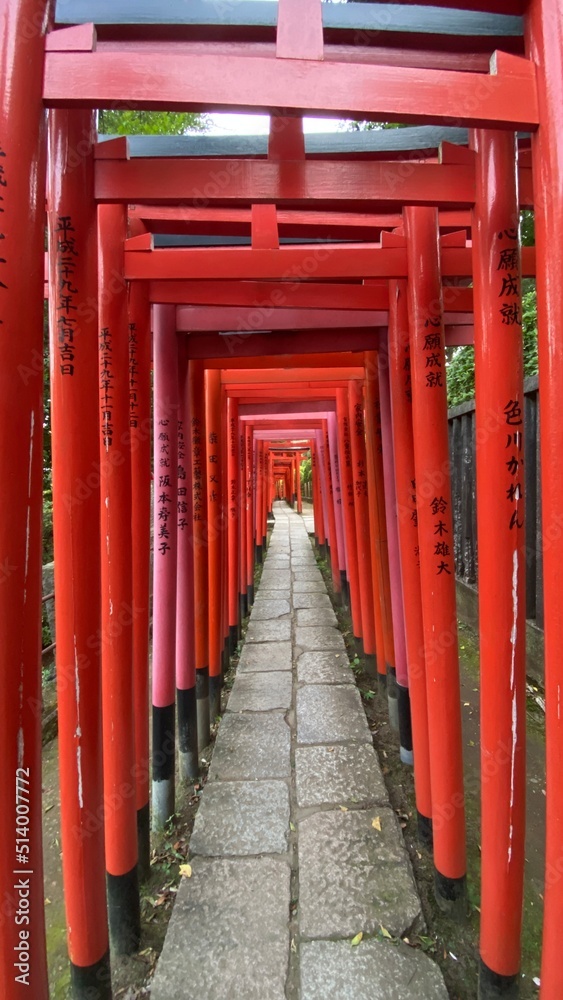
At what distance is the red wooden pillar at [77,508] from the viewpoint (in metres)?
1.61

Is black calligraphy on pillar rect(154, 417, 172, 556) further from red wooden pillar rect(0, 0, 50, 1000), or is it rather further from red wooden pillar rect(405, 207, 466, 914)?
red wooden pillar rect(0, 0, 50, 1000)

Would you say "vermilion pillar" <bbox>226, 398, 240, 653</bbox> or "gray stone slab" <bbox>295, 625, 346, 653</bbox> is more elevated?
"vermilion pillar" <bbox>226, 398, 240, 653</bbox>

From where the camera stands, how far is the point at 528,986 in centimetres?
200

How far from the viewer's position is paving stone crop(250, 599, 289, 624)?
23.6 ft

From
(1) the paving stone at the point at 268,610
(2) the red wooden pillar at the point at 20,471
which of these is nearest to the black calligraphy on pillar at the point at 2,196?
(2) the red wooden pillar at the point at 20,471

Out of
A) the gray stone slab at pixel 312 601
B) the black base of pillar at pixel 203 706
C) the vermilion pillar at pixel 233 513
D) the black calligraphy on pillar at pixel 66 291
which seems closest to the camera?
the black calligraphy on pillar at pixel 66 291

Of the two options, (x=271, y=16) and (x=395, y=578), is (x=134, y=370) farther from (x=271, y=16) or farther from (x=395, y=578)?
(x=395, y=578)

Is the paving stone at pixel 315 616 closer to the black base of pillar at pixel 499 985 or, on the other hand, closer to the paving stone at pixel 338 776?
the paving stone at pixel 338 776

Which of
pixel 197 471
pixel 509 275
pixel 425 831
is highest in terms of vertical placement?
pixel 509 275

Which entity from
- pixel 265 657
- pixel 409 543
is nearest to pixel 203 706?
pixel 265 657

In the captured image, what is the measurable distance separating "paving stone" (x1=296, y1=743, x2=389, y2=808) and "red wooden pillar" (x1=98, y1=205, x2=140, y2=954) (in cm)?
128

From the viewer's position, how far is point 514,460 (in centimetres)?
165

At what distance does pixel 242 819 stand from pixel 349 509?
11.3 feet

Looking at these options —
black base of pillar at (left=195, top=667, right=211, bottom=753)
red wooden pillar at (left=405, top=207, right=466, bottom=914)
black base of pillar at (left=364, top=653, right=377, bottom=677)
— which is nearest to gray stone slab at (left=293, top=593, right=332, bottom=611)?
black base of pillar at (left=364, top=653, right=377, bottom=677)
